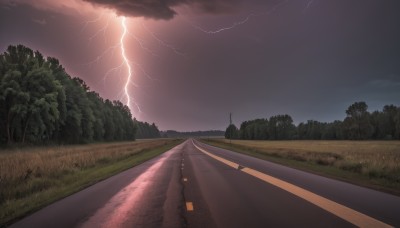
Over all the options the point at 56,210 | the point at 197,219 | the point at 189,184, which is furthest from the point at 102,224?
the point at 189,184

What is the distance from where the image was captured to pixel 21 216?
8.70 m

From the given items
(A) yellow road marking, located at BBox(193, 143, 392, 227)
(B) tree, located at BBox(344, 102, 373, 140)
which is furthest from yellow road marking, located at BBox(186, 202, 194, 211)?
(B) tree, located at BBox(344, 102, 373, 140)

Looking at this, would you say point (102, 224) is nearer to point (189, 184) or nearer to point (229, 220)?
point (229, 220)

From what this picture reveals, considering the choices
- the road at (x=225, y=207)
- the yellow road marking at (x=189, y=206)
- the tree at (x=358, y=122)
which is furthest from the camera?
the tree at (x=358, y=122)

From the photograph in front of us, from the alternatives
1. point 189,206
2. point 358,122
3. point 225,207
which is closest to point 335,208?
point 225,207

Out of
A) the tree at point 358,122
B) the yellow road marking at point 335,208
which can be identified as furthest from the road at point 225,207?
the tree at point 358,122

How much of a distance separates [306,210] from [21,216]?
639cm

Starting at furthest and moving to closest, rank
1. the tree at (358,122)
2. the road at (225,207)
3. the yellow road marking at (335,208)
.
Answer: the tree at (358,122) → the road at (225,207) → the yellow road marking at (335,208)

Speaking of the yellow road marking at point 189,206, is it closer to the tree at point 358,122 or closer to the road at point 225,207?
the road at point 225,207

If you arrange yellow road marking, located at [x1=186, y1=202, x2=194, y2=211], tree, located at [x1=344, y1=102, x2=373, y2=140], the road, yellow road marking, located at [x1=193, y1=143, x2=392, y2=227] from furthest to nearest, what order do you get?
tree, located at [x1=344, y1=102, x2=373, y2=140], yellow road marking, located at [x1=186, y1=202, x2=194, y2=211], the road, yellow road marking, located at [x1=193, y1=143, x2=392, y2=227]

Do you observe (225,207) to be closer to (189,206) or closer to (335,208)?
(189,206)

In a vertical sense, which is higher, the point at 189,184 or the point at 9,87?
the point at 9,87

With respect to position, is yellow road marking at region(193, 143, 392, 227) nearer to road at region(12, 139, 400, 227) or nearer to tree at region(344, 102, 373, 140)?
road at region(12, 139, 400, 227)

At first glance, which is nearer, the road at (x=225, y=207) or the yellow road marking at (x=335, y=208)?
the yellow road marking at (x=335, y=208)
